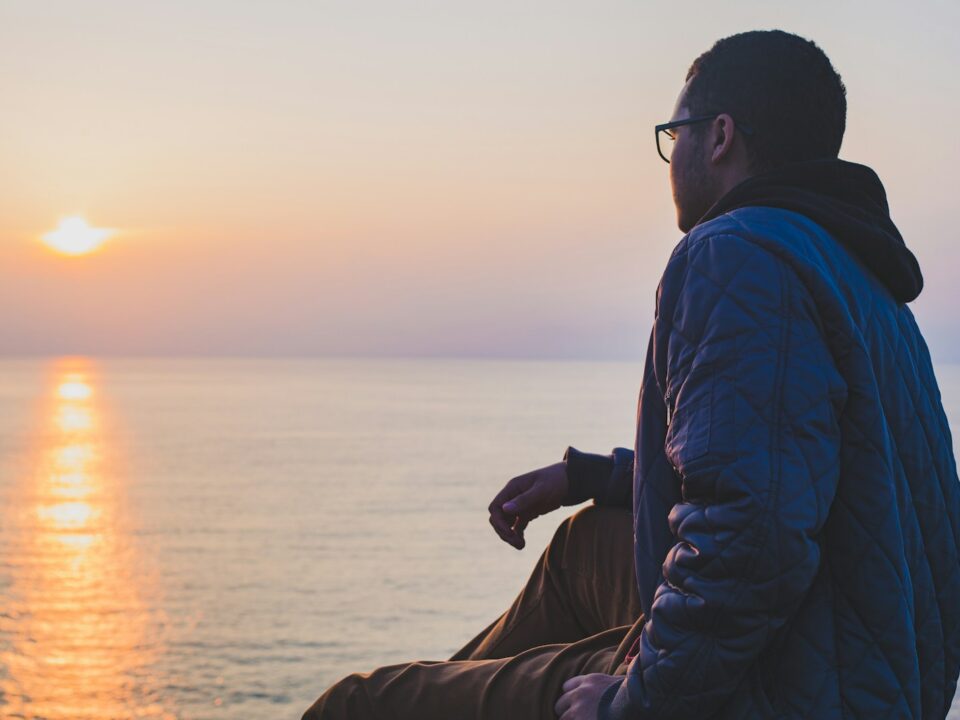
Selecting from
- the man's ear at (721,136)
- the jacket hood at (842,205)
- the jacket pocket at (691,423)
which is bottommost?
the jacket pocket at (691,423)

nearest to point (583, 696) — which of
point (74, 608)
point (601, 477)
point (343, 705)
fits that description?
point (343, 705)

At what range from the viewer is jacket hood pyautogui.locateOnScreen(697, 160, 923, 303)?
2160 millimetres

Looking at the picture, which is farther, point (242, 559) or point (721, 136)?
point (242, 559)

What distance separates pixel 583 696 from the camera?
7.10 feet

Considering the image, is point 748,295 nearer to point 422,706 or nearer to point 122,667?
point 422,706

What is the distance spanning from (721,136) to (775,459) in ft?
2.50

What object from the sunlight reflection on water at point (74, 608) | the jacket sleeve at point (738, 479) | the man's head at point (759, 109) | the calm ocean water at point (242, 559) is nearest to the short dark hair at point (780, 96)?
the man's head at point (759, 109)

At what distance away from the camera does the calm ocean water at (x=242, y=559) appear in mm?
35969

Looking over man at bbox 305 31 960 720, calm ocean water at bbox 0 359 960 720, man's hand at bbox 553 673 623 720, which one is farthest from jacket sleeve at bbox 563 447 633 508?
calm ocean water at bbox 0 359 960 720

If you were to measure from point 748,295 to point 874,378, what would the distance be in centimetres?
26

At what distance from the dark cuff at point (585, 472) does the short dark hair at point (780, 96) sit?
92 centimetres

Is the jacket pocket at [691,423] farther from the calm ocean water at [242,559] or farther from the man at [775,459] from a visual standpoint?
the calm ocean water at [242,559]

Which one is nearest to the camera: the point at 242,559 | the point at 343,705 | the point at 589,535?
the point at 343,705

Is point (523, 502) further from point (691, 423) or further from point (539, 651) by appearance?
point (691, 423)
